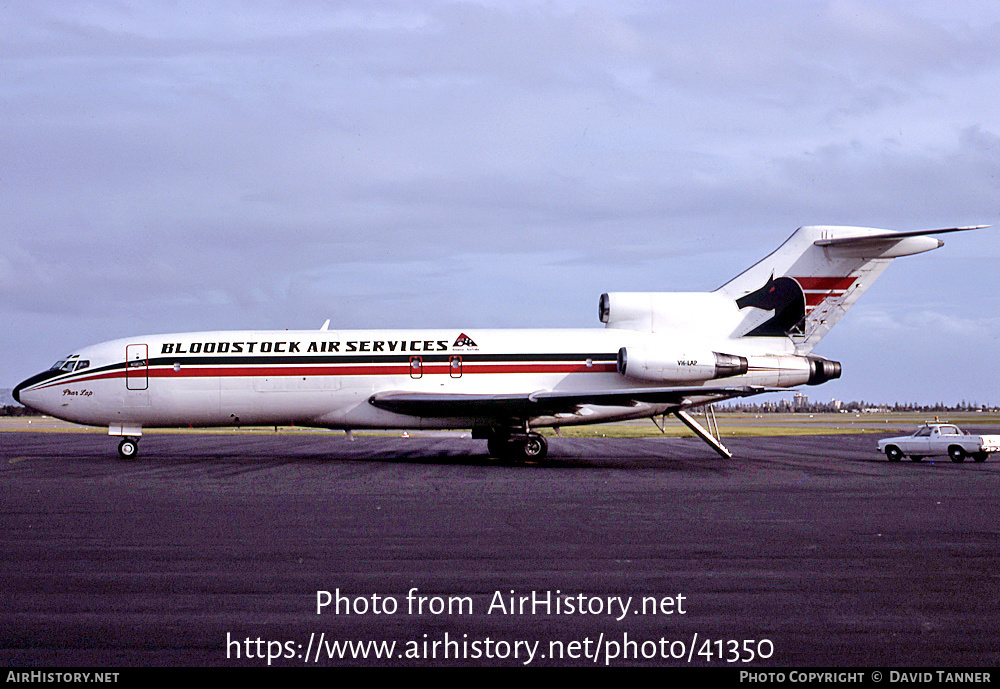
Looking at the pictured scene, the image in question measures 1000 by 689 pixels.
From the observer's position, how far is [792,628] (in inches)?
296

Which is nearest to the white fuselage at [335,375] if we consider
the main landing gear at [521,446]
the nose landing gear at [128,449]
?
the nose landing gear at [128,449]

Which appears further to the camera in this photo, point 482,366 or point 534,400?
point 482,366

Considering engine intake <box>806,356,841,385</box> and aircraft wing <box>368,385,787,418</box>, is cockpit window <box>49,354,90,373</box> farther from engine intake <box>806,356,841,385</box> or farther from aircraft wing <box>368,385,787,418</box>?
engine intake <box>806,356,841,385</box>

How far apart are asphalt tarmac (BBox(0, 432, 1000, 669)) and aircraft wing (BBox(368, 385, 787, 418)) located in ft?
21.9

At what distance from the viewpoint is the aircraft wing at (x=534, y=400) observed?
1059 inches

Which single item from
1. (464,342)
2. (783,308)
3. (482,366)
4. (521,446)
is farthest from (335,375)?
(783,308)

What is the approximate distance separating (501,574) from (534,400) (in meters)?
18.2

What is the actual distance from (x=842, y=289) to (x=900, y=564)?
70.3ft

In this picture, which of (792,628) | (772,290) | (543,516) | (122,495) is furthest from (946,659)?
(772,290)

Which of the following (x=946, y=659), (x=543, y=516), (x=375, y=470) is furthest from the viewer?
(x=375, y=470)

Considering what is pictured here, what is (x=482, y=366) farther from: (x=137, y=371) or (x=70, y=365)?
(x=70, y=365)

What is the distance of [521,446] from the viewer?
2934 cm

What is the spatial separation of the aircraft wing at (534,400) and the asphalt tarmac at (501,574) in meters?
6.66

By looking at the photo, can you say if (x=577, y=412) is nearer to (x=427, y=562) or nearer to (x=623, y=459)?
(x=623, y=459)
